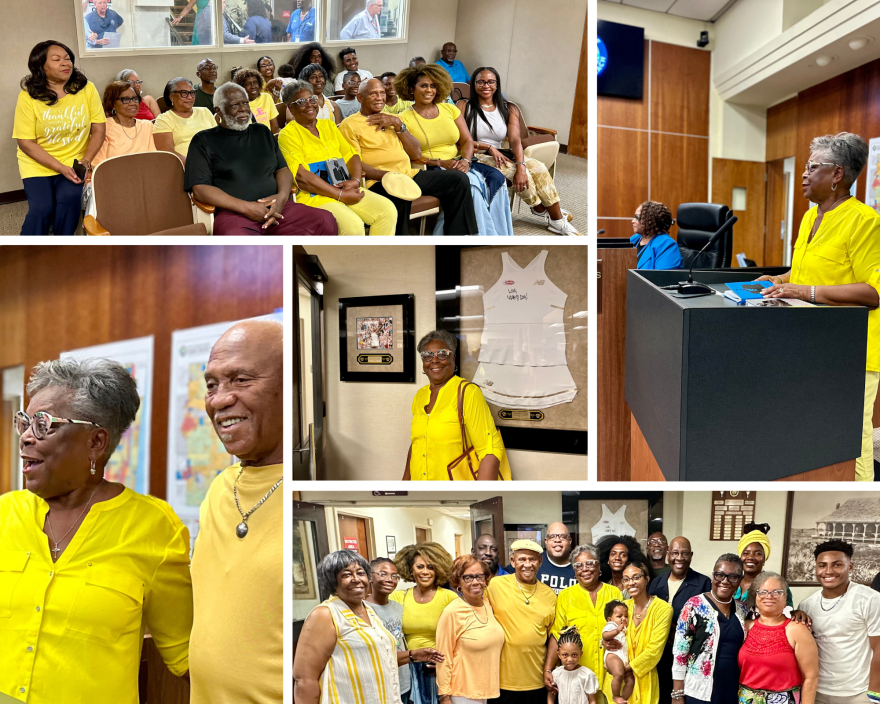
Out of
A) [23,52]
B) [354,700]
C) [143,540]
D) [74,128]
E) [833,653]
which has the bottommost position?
[354,700]

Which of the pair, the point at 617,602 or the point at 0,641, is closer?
the point at 0,641

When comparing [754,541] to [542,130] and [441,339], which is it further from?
[542,130]

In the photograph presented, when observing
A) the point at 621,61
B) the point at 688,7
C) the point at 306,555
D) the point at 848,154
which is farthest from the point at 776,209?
the point at 306,555

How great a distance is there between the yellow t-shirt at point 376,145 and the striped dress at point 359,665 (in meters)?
1.14

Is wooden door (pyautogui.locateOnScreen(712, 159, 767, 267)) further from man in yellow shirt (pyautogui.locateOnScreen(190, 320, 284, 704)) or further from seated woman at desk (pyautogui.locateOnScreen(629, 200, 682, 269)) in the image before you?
man in yellow shirt (pyautogui.locateOnScreen(190, 320, 284, 704))

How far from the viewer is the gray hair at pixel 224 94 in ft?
5.34

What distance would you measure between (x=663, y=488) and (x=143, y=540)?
132cm

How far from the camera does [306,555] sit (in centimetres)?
179

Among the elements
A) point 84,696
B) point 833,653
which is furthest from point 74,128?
point 833,653

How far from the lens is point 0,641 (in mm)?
1684

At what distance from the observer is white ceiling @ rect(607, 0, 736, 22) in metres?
7.15

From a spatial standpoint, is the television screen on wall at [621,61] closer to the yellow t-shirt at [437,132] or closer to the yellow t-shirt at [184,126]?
the yellow t-shirt at [437,132]

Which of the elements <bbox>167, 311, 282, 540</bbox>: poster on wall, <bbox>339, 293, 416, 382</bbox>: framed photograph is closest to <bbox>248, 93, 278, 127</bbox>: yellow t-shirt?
<bbox>339, 293, 416, 382</bbox>: framed photograph

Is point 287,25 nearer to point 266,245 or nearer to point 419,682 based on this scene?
point 266,245
